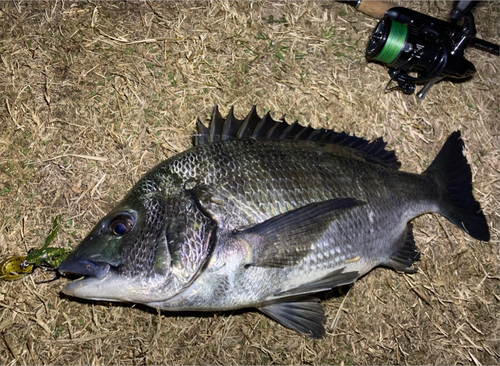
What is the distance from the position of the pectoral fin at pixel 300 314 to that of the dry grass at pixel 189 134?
1.36 feet

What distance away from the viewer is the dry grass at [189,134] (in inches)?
98.4

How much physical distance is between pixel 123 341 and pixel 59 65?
6.55ft

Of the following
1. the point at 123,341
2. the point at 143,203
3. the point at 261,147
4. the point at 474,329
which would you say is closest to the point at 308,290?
the point at 261,147

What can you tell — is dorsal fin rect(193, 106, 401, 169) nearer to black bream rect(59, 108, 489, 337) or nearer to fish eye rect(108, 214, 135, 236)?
black bream rect(59, 108, 489, 337)

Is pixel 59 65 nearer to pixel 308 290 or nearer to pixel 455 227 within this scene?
pixel 308 290

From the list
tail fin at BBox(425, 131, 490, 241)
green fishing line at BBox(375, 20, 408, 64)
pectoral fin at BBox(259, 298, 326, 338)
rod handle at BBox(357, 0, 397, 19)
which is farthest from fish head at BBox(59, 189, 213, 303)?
rod handle at BBox(357, 0, 397, 19)

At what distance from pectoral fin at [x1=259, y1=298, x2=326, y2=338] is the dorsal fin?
1.04 metres

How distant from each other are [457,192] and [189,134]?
2055 millimetres

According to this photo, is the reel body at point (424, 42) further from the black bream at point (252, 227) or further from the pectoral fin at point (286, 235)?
the pectoral fin at point (286, 235)

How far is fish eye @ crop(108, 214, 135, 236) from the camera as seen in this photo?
1907mm

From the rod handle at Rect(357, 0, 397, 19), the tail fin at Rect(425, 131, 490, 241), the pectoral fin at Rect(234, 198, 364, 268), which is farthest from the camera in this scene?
the rod handle at Rect(357, 0, 397, 19)

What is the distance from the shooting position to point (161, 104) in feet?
9.07

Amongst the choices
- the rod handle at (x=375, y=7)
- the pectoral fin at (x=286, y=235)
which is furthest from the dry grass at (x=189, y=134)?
the pectoral fin at (x=286, y=235)

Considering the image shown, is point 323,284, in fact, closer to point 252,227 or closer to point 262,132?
point 252,227
